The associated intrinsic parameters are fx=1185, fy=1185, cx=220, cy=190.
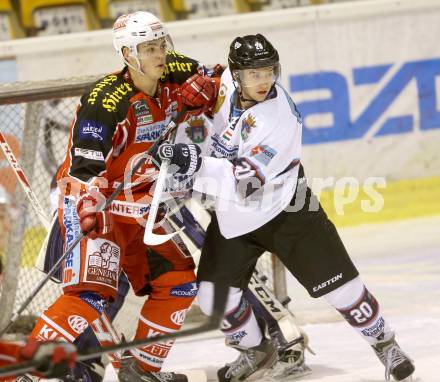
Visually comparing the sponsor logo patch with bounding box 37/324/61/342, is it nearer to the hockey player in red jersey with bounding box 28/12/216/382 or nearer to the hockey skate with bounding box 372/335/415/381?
the hockey player in red jersey with bounding box 28/12/216/382

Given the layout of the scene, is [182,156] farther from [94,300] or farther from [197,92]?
[94,300]

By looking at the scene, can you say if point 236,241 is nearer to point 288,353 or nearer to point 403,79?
point 288,353

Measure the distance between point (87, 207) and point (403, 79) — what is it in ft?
11.2

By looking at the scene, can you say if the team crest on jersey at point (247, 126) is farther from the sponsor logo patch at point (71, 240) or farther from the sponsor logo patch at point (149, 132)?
the sponsor logo patch at point (71, 240)

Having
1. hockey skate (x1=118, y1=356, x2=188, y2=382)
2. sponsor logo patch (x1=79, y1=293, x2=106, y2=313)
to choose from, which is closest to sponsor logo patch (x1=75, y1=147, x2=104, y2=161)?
sponsor logo patch (x1=79, y1=293, x2=106, y2=313)

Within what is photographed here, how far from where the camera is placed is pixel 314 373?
4.45 m

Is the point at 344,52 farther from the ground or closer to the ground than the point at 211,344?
farther from the ground

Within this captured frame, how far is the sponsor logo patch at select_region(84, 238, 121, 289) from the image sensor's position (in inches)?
154

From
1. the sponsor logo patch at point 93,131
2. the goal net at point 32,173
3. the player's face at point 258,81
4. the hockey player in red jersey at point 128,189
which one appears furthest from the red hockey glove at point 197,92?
the goal net at point 32,173

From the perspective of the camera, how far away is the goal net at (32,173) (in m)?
4.84

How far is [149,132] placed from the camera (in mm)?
4074

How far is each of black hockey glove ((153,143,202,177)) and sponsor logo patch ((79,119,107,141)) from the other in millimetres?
211

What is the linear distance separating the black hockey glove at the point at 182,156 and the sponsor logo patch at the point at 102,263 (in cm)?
38

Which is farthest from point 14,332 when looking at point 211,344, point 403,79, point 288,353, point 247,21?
point 403,79
